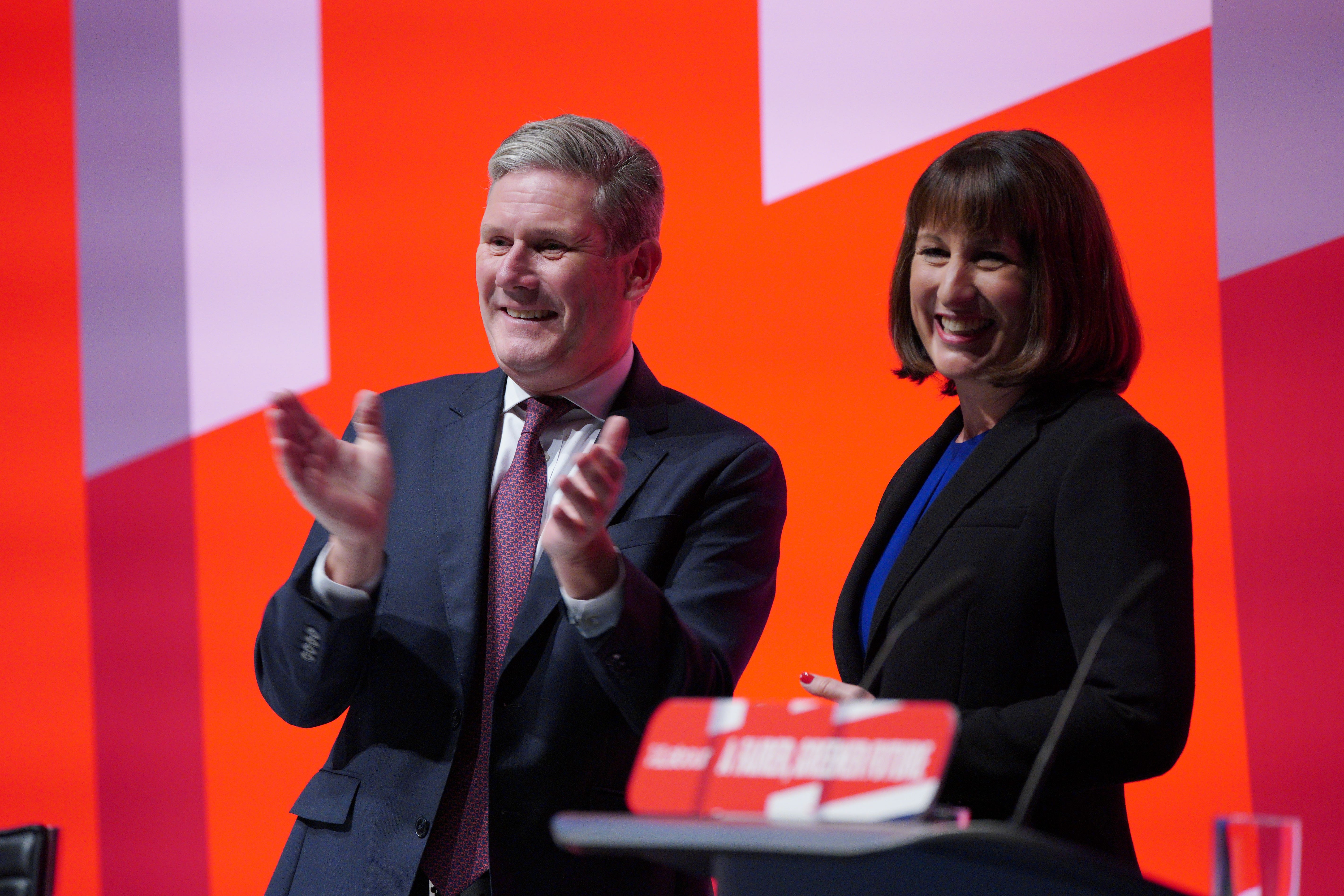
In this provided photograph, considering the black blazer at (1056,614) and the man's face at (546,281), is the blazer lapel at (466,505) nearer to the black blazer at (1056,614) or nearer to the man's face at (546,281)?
the man's face at (546,281)

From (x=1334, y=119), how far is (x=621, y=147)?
1.53m

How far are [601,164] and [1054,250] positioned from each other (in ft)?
2.35

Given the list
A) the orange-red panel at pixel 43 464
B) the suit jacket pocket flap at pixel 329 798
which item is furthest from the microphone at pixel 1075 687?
the orange-red panel at pixel 43 464

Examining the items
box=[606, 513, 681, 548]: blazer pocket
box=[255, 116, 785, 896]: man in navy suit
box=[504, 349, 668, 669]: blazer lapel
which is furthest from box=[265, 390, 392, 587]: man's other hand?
box=[606, 513, 681, 548]: blazer pocket

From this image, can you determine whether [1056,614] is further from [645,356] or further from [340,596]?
[645,356]

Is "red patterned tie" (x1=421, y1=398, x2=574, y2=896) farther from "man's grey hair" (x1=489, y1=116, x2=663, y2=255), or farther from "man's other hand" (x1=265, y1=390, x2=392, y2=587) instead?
"man's grey hair" (x1=489, y1=116, x2=663, y2=255)

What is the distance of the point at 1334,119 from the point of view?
2570 mm

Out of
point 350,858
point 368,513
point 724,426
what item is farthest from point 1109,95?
point 350,858

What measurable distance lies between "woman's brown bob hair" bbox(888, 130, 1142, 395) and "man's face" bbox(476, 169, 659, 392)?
0.55 m

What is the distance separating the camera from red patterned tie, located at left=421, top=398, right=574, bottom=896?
5.59 feet

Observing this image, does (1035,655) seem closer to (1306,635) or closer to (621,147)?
(621,147)

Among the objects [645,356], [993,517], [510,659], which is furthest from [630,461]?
[645,356]

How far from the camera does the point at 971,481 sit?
1.61m

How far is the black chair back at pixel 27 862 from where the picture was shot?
6.44 feet
